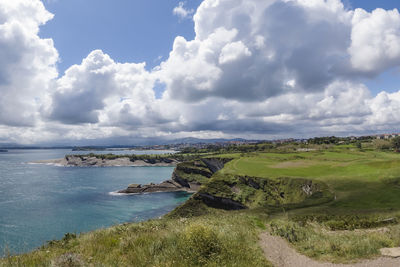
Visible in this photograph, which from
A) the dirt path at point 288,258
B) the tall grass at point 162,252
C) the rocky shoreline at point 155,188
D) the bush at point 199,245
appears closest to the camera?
the tall grass at point 162,252

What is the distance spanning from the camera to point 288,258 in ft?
30.1

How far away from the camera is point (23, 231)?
4203cm

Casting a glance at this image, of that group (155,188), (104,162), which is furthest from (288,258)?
(104,162)

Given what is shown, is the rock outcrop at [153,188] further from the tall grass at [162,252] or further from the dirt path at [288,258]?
the dirt path at [288,258]

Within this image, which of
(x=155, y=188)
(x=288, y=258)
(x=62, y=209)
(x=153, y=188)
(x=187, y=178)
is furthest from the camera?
(x=187, y=178)

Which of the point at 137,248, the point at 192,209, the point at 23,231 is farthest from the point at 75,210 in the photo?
the point at 137,248

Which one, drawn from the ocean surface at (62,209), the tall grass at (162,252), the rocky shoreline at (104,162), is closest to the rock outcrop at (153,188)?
the ocean surface at (62,209)

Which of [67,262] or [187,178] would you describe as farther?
[187,178]

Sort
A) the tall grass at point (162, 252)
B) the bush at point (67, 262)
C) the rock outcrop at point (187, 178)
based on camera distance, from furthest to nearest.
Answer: the rock outcrop at point (187, 178), the tall grass at point (162, 252), the bush at point (67, 262)

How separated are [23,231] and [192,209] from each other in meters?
33.1

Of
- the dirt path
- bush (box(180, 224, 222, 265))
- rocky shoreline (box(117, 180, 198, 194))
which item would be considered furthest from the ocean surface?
bush (box(180, 224, 222, 265))

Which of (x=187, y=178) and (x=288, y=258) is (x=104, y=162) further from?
(x=288, y=258)

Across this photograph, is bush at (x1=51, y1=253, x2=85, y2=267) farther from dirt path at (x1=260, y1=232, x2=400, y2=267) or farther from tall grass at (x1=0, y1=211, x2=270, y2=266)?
dirt path at (x1=260, y1=232, x2=400, y2=267)

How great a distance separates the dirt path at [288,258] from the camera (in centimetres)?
796
